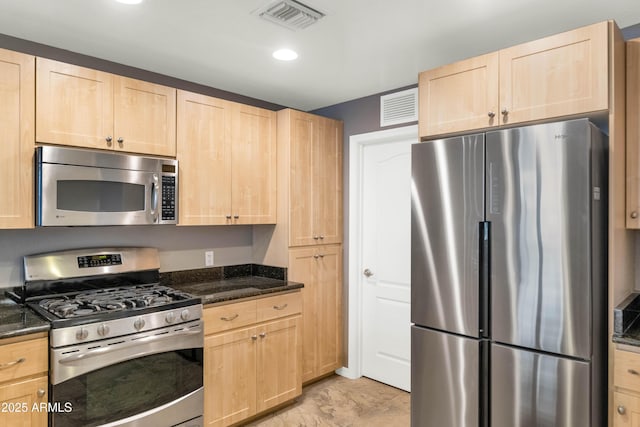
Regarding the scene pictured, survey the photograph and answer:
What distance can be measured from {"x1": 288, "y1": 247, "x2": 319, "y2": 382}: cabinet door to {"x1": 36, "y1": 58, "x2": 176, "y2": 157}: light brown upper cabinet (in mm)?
1307

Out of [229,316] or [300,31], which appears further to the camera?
[229,316]

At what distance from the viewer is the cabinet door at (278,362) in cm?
294

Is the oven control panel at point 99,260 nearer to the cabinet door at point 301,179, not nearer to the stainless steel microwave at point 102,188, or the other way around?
the stainless steel microwave at point 102,188

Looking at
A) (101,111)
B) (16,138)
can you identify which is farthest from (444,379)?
(16,138)

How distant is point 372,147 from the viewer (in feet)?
12.1

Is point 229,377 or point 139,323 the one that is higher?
point 139,323

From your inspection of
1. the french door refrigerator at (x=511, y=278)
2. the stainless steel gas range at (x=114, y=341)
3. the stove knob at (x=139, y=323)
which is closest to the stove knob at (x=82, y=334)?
the stainless steel gas range at (x=114, y=341)

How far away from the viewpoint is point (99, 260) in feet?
8.88

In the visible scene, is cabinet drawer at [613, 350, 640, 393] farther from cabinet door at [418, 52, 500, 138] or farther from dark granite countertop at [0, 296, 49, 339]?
dark granite countertop at [0, 296, 49, 339]

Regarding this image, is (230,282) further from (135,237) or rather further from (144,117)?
(144,117)

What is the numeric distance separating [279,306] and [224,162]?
1.13 metres

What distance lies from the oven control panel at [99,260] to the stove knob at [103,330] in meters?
0.65

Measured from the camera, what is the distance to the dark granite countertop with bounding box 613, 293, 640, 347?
6.17 feet

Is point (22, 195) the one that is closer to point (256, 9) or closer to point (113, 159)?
point (113, 159)
